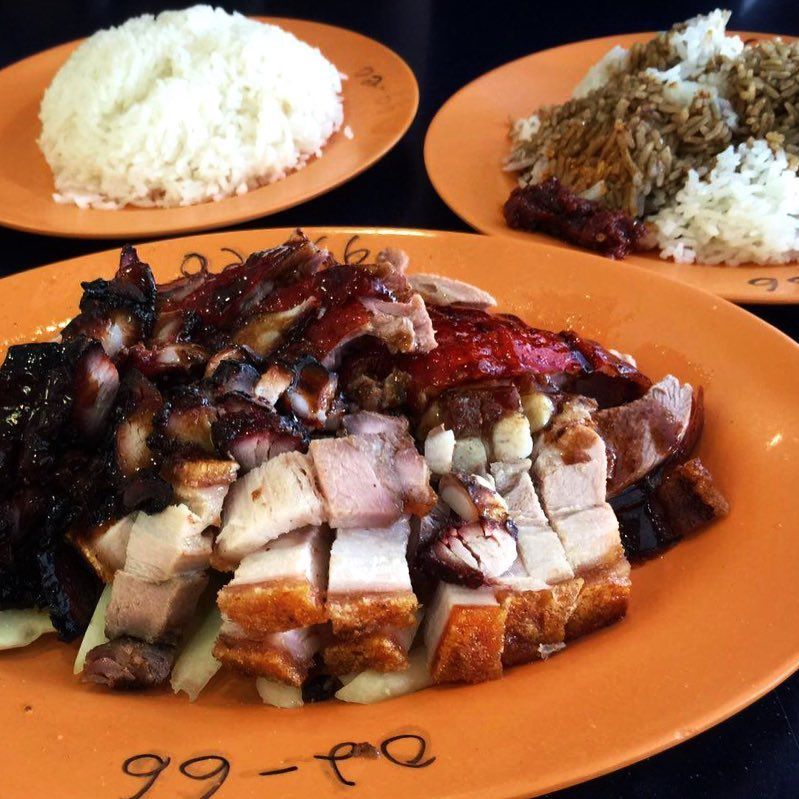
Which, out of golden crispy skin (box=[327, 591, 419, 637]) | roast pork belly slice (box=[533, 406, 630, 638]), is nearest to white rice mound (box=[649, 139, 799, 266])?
roast pork belly slice (box=[533, 406, 630, 638])

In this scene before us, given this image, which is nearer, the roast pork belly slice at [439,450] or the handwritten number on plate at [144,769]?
the handwritten number on plate at [144,769]

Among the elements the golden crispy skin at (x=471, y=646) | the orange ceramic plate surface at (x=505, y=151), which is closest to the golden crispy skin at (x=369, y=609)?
the golden crispy skin at (x=471, y=646)

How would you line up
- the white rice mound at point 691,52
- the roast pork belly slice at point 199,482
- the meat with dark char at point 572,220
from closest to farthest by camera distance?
the roast pork belly slice at point 199,482 → the meat with dark char at point 572,220 → the white rice mound at point 691,52

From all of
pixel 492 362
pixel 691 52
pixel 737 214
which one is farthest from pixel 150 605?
pixel 691 52

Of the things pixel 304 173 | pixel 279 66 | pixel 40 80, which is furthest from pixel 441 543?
pixel 40 80

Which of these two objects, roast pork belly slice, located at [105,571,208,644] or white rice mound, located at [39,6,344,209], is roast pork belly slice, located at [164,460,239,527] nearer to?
roast pork belly slice, located at [105,571,208,644]

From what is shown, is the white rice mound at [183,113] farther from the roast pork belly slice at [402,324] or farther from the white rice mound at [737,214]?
the roast pork belly slice at [402,324]
